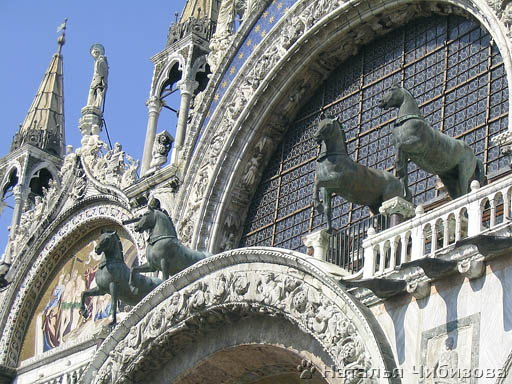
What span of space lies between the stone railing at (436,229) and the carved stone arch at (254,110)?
7040 mm

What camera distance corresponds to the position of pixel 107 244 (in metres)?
21.7

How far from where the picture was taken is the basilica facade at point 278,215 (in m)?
15.7

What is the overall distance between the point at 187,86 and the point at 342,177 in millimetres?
7954

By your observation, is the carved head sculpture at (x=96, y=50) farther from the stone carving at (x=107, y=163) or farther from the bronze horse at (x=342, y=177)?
the bronze horse at (x=342, y=177)

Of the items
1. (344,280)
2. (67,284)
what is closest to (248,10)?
(67,284)

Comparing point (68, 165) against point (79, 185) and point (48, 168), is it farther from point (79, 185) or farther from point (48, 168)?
point (48, 168)

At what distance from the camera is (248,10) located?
80.7 feet

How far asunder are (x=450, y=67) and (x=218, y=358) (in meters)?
6.02

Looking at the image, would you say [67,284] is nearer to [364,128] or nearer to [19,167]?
[19,167]

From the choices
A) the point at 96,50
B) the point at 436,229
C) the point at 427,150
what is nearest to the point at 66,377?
the point at 96,50

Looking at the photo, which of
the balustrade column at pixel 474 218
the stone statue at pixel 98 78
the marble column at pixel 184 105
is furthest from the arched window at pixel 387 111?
the stone statue at pixel 98 78

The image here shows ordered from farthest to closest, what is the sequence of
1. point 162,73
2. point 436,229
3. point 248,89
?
point 162,73 < point 248,89 < point 436,229

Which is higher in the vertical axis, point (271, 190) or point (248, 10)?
point (248, 10)

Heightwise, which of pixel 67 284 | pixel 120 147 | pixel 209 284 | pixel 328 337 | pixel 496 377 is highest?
pixel 120 147
